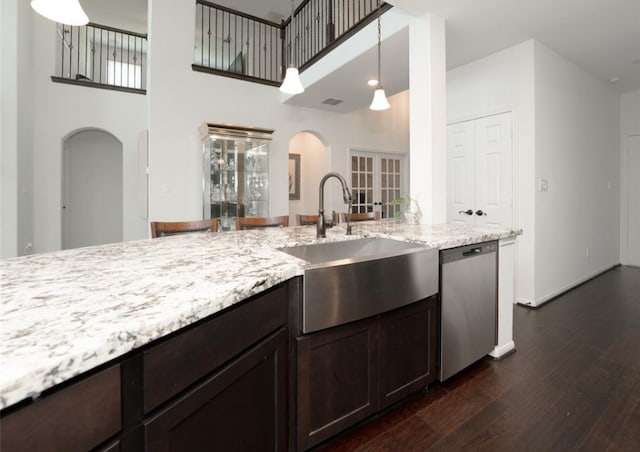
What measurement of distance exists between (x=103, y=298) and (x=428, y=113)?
2.72 metres

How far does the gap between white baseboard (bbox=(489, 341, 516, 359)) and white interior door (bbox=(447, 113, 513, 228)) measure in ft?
5.38

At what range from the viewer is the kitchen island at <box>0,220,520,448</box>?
0.49 metres

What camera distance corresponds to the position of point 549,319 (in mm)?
3018

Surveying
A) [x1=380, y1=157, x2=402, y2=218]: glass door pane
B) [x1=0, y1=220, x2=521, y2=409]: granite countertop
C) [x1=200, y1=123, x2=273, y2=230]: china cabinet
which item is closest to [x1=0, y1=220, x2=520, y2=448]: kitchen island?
[x1=0, y1=220, x2=521, y2=409]: granite countertop

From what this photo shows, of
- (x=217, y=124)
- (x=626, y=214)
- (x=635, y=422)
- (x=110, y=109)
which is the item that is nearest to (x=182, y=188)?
(x=217, y=124)

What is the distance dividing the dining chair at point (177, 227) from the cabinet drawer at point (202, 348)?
5.14ft

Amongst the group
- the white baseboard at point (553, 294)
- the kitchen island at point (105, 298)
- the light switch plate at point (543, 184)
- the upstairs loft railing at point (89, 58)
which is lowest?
the white baseboard at point (553, 294)

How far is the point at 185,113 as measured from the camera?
4.35m

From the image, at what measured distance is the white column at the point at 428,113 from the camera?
9.04 ft

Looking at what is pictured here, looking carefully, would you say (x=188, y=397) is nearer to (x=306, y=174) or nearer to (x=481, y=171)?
(x=481, y=171)

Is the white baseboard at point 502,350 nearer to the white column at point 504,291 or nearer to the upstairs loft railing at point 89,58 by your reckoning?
the white column at point 504,291

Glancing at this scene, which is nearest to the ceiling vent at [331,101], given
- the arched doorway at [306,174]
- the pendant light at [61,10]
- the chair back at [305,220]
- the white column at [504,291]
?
the arched doorway at [306,174]

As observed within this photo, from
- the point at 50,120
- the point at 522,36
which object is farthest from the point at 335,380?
the point at 50,120

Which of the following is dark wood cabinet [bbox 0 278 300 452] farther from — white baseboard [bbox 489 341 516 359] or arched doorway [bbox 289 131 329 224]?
arched doorway [bbox 289 131 329 224]
